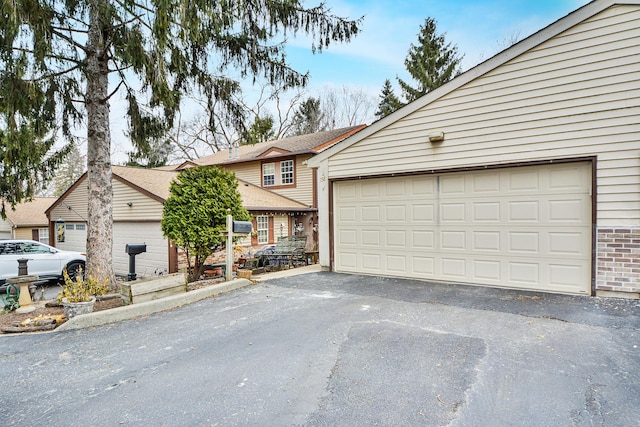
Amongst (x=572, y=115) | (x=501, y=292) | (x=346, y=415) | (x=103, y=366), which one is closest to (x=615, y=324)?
(x=501, y=292)

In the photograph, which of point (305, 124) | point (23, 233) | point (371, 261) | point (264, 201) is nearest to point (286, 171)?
point (264, 201)

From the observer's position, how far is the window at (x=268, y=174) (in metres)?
17.2

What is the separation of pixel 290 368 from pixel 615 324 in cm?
413

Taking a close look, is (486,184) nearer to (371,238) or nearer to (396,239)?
(396,239)

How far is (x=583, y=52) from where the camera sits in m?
5.71

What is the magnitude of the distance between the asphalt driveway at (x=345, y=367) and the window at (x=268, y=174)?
12128 mm

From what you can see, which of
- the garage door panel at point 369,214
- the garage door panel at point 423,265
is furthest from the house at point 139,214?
the garage door panel at point 423,265

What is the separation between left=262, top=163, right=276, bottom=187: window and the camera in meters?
17.2

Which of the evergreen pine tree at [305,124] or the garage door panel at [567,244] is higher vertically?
the evergreen pine tree at [305,124]

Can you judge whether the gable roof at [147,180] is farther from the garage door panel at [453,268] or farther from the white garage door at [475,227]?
→ the garage door panel at [453,268]

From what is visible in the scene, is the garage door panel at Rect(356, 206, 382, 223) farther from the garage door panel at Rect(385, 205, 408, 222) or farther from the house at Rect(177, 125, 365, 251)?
the house at Rect(177, 125, 365, 251)

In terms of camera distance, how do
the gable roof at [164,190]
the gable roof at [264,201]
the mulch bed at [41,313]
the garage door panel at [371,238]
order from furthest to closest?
the gable roof at [264,201] → the gable roof at [164,190] → the garage door panel at [371,238] → the mulch bed at [41,313]

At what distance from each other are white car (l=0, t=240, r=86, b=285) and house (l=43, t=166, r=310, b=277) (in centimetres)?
178

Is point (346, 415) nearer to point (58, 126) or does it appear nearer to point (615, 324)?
point (615, 324)
